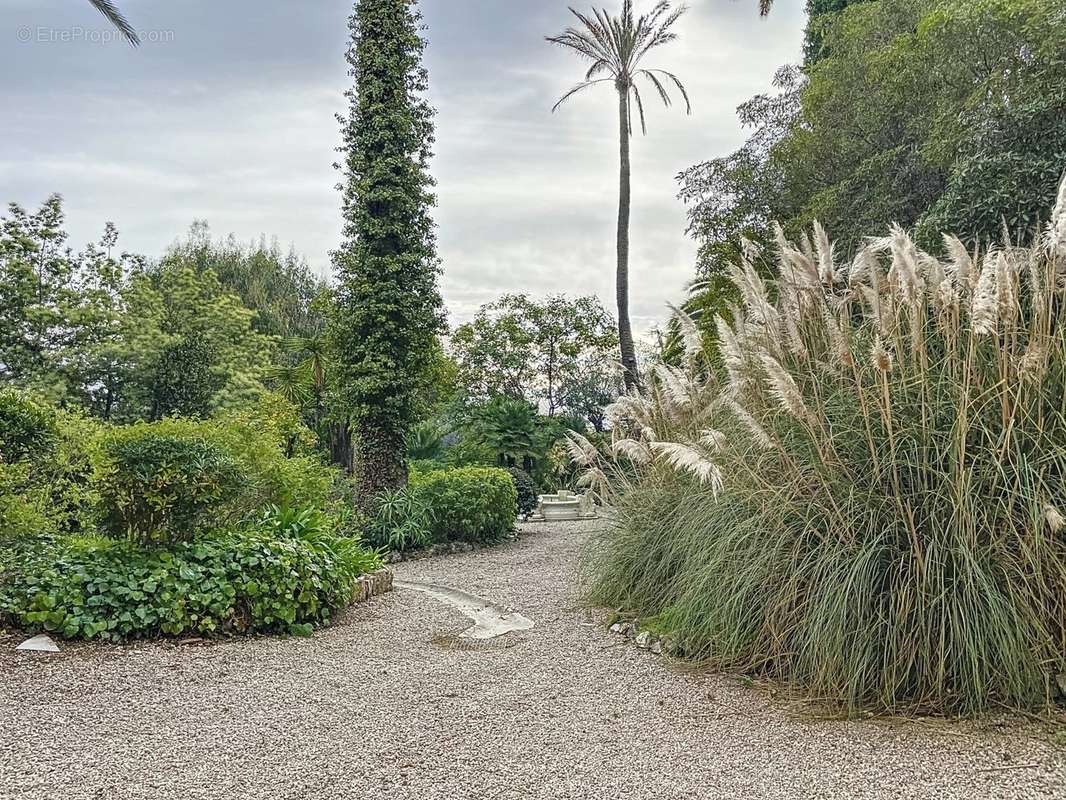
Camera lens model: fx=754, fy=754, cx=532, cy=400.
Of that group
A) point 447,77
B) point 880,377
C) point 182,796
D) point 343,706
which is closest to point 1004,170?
point 880,377

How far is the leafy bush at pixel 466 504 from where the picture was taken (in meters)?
9.25

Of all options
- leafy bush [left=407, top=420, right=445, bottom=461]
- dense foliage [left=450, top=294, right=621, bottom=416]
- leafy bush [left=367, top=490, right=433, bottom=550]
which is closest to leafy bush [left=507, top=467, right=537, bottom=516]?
leafy bush [left=407, top=420, right=445, bottom=461]

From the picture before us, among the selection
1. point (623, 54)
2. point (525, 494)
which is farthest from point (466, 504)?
point (623, 54)

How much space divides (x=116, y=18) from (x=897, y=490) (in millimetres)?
6483

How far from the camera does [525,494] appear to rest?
12.2m

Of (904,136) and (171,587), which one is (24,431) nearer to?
(171,587)

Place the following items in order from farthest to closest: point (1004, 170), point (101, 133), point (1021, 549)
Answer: point (101, 133) < point (1004, 170) < point (1021, 549)

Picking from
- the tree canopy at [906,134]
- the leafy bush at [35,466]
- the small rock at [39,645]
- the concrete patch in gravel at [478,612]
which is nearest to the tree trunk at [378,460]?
the concrete patch in gravel at [478,612]

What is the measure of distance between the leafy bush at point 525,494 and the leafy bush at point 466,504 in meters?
1.99

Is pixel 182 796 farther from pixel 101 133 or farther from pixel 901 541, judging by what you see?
pixel 101 133

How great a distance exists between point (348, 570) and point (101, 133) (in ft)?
24.8

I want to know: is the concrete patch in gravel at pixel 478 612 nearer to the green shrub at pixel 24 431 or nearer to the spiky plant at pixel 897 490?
the spiky plant at pixel 897 490

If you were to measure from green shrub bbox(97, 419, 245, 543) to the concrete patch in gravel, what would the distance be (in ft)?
6.22

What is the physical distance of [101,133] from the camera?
9.75m
